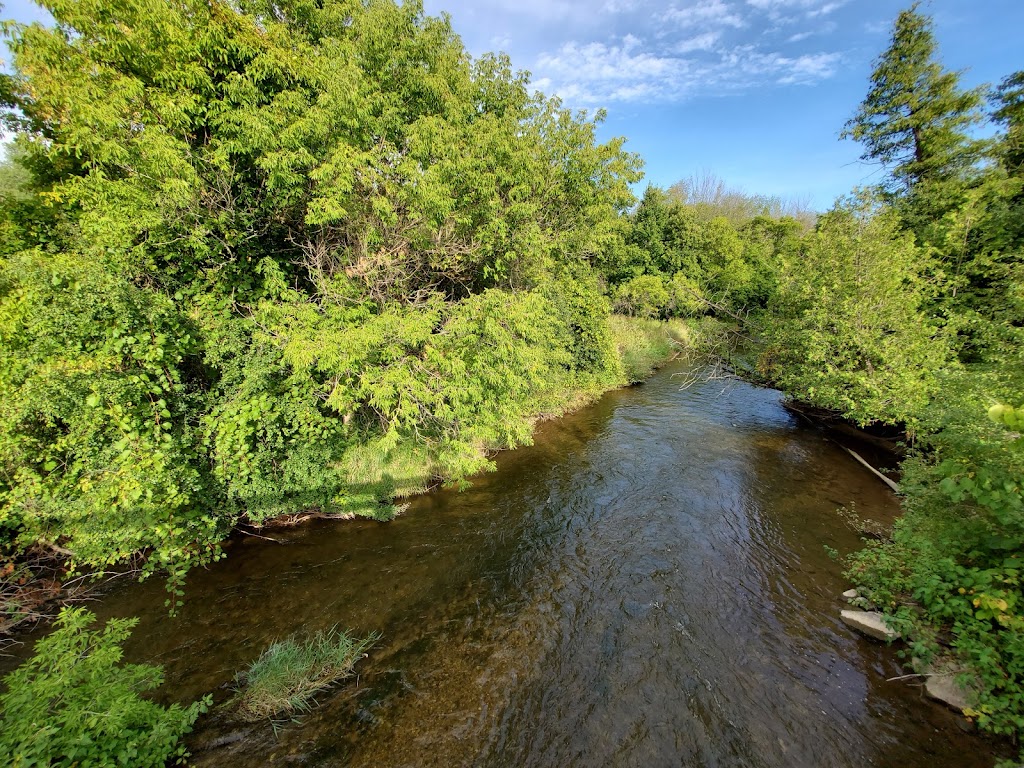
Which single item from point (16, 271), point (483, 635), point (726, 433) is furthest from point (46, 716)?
point (726, 433)

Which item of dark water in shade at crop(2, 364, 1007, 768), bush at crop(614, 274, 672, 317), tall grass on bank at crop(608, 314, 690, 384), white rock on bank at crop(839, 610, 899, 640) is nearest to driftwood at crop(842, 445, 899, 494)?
dark water in shade at crop(2, 364, 1007, 768)

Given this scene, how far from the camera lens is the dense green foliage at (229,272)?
666 cm

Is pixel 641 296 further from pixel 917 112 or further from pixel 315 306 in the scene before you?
pixel 315 306

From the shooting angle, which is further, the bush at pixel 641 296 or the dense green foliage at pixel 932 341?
the bush at pixel 641 296

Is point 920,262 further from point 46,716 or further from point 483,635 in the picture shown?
point 46,716

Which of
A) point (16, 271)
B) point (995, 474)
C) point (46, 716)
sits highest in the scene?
point (16, 271)

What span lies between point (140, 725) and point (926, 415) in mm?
13260

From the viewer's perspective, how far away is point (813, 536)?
9.16 meters

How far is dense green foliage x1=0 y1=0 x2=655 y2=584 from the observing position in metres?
6.66

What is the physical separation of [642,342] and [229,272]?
2288 centimetres

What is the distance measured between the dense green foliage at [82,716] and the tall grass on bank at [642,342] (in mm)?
21560

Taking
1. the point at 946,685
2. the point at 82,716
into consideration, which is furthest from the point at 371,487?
the point at 946,685

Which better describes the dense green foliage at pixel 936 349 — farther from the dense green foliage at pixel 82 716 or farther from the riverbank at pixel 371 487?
the dense green foliage at pixel 82 716

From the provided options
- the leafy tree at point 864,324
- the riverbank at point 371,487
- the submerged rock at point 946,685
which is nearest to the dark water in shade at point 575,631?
the submerged rock at point 946,685
